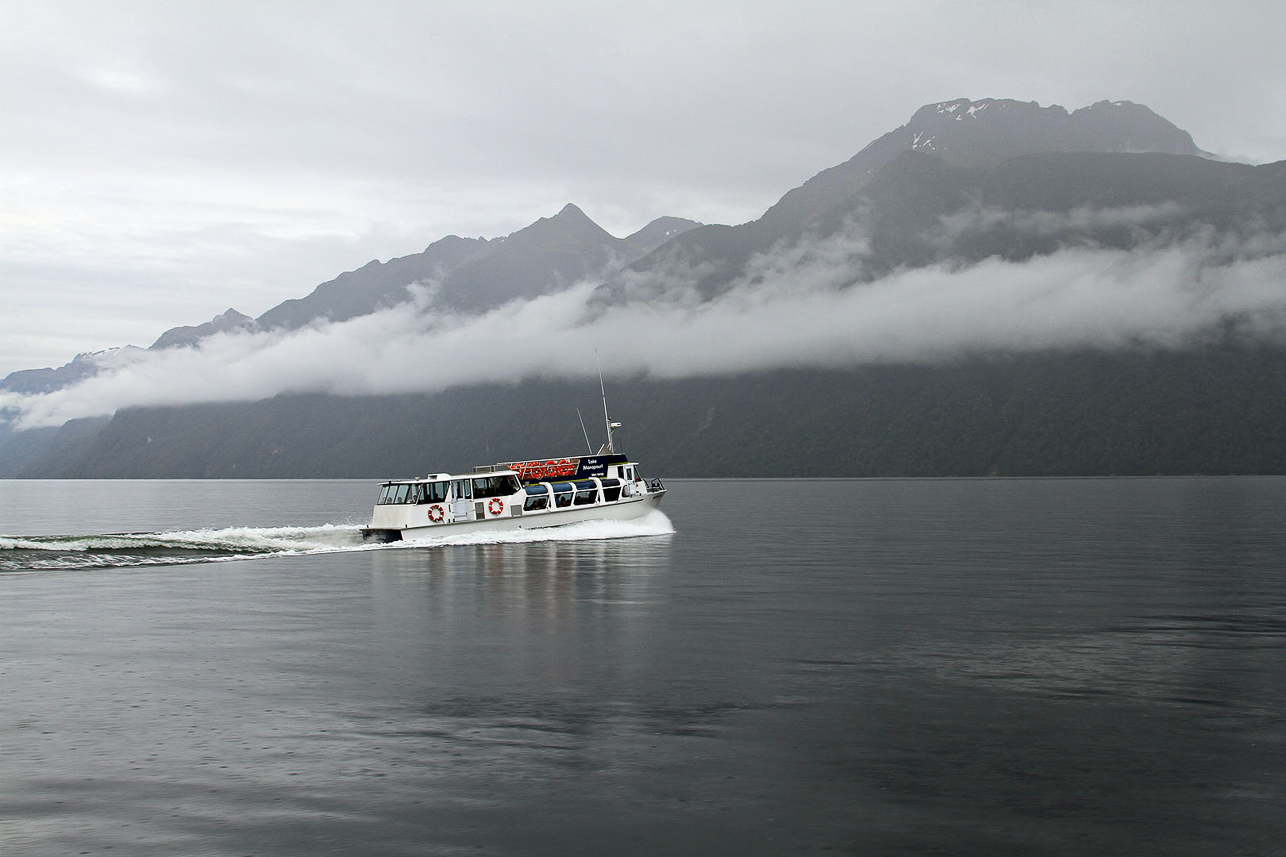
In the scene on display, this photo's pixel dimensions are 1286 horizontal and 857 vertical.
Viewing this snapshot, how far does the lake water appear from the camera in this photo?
17094 mm

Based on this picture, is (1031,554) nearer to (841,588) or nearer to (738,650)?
(841,588)

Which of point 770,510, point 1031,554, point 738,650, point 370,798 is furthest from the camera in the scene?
point 770,510

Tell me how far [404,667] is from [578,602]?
656 inches

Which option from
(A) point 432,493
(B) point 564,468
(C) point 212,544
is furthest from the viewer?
(B) point 564,468

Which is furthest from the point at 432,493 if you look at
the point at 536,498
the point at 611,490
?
the point at 611,490

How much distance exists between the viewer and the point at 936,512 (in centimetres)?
14825

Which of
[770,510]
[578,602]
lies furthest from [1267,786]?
[770,510]

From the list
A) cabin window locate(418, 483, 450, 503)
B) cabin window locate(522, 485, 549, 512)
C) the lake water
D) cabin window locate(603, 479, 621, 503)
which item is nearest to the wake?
cabin window locate(522, 485, 549, 512)

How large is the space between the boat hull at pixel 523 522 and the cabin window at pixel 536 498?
85cm

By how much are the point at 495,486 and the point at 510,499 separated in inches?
65.4

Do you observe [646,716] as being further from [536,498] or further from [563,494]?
[563,494]

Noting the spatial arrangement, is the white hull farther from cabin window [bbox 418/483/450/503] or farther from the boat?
cabin window [bbox 418/483/450/503]

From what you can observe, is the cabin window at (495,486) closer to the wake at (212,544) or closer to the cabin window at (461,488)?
the cabin window at (461,488)

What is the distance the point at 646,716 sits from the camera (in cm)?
2484
